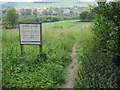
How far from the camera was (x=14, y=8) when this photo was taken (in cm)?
664

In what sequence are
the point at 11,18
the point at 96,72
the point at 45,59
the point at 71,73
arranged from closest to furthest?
the point at 96,72 < the point at 71,73 < the point at 45,59 < the point at 11,18

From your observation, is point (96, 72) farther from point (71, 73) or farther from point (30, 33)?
point (30, 33)

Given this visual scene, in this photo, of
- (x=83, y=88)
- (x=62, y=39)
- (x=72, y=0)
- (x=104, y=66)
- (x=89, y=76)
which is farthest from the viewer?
(x=62, y=39)

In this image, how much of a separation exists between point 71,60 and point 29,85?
2791 mm

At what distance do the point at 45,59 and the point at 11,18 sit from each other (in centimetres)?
227

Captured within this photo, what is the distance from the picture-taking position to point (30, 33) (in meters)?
6.27

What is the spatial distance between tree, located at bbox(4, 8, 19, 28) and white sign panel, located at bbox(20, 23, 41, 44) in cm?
86

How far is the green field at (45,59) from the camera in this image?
15.2 feet

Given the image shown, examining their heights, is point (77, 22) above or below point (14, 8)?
below

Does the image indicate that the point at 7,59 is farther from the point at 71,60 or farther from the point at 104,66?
the point at 104,66

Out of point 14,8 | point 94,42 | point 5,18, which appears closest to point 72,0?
point 94,42

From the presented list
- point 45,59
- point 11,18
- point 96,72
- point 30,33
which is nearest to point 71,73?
point 45,59

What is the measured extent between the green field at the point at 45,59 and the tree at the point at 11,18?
1.93 feet

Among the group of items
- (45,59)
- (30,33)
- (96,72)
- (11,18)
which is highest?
(11,18)
